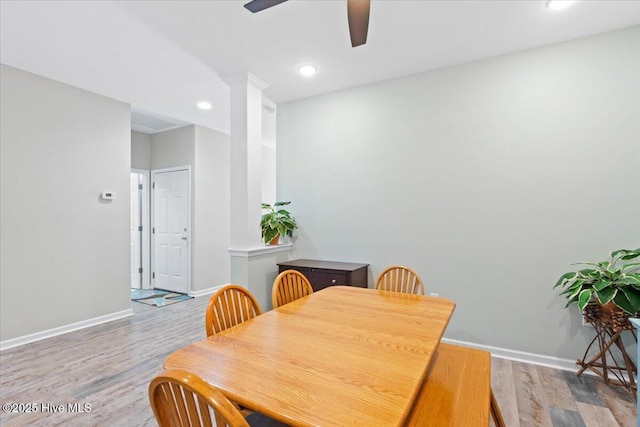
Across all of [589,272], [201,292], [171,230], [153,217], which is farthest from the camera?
[153,217]

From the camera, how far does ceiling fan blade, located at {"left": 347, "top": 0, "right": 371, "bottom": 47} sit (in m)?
1.43

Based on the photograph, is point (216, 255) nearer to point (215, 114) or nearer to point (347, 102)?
point (215, 114)

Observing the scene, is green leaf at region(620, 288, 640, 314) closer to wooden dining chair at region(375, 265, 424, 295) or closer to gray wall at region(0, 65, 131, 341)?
wooden dining chair at region(375, 265, 424, 295)

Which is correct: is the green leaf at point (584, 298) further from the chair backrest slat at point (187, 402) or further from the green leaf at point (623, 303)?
the chair backrest slat at point (187, 402)

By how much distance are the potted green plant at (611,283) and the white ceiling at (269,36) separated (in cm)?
181

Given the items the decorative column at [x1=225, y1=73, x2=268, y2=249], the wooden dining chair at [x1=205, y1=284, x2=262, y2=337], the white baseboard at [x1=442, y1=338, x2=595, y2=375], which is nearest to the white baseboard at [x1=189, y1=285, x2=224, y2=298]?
the decorative column at [x1=225, y1=73, x2=268, y2=249]

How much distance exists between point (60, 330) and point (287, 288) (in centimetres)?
294

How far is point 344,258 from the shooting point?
3439mm

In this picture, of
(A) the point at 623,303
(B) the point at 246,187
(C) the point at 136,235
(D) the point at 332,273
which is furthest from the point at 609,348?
(C) the point at 136,235

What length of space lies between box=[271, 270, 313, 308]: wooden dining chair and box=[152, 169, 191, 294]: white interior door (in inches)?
131

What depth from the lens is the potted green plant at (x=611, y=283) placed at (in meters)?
1.99

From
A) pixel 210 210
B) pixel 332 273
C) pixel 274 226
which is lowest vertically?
pixel 332 273

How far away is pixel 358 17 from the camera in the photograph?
151 centimetres

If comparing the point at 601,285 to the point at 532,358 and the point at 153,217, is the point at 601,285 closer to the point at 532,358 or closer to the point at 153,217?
the point at 532,358
